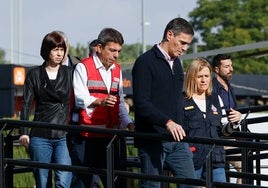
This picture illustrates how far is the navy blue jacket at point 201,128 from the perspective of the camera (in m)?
7.98

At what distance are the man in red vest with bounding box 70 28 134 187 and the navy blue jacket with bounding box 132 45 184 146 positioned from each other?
0.53m

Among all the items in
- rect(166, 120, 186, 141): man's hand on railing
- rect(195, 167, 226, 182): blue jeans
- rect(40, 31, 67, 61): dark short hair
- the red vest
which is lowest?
rect(195, 167, 226, 182): blue jeans

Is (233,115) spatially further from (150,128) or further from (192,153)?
(150,128)

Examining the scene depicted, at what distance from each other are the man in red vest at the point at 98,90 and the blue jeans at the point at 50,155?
0.45m

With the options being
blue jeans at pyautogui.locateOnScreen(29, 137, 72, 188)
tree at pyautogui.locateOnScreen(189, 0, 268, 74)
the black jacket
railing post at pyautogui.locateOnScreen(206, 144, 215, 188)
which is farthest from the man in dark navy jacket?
tree at pyautogui.locateOnScreen(189, 0, 268, 74)

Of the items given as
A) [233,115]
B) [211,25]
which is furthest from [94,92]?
[211,25]

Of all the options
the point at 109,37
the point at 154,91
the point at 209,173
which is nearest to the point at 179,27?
the point at 154,91

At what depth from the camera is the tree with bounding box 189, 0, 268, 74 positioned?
236ft

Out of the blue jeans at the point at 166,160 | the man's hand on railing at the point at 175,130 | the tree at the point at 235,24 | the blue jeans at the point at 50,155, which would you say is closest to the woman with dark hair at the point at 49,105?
the blue jeans at the point at 50,155

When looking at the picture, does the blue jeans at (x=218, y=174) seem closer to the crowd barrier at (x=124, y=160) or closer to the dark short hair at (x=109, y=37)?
the crowd barrier at (x=124, y=160)

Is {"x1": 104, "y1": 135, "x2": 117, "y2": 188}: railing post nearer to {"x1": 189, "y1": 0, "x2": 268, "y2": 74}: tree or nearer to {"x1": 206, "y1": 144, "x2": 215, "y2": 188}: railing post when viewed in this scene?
{"x1": 206, "y1": 144, "x2": 215, "y2": 188}: railing post

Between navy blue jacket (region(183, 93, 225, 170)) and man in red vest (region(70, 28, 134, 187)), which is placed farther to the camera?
navy blue jacket (region(183, 93, 225, 170))

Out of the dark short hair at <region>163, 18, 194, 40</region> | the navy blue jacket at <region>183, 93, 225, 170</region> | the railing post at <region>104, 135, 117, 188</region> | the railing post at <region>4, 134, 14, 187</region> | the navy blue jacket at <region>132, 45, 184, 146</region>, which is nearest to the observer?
the navy blue jacket at <region>132, 45, 184, 146</region>

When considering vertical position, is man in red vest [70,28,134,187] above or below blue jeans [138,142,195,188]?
above
